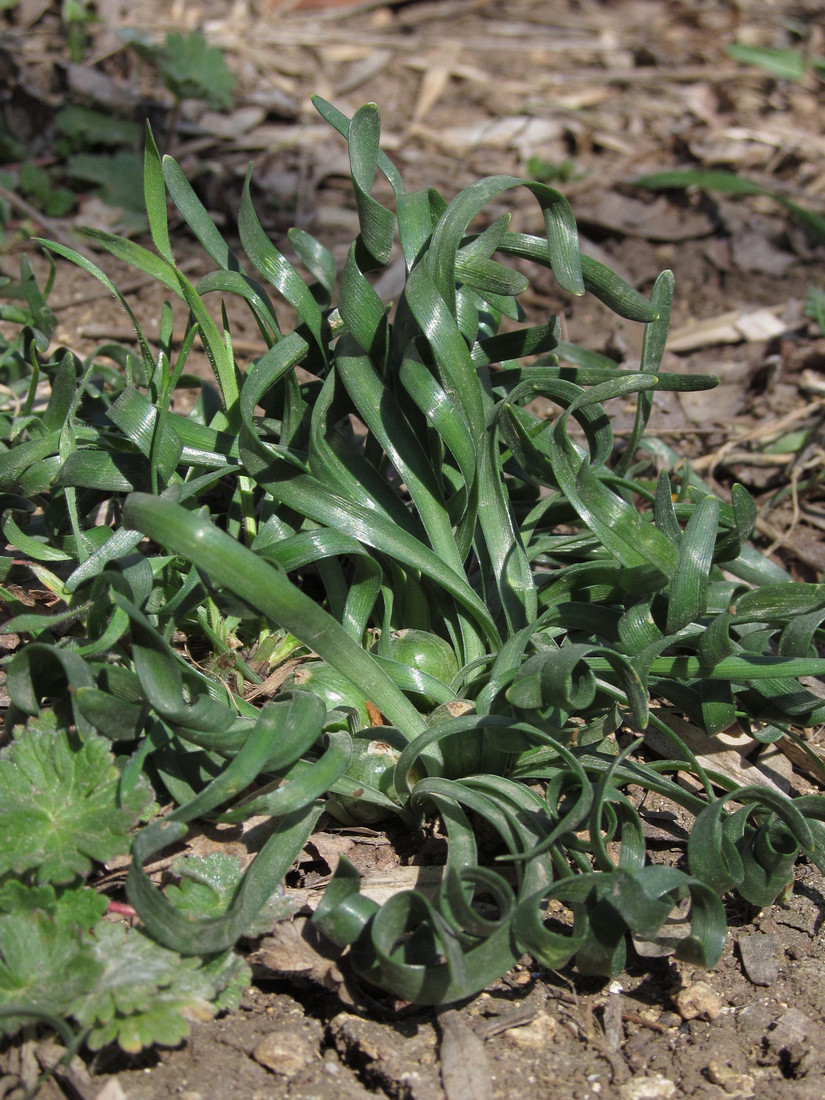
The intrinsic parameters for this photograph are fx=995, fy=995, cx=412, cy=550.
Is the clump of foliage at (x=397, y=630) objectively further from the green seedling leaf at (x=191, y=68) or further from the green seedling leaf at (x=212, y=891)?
the green seedling leaf at (x=191, y=68)

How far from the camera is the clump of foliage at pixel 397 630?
1.47 m

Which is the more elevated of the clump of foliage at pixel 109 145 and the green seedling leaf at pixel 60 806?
the clump of foliage at pixel 109 145

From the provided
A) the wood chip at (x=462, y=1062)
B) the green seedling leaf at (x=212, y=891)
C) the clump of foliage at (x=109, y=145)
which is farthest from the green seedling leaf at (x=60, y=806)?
the clump of foliage at (x=109, y=145)

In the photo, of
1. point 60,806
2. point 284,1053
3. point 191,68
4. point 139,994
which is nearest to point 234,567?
point 60,806

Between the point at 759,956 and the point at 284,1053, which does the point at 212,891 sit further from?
the point at 759,956

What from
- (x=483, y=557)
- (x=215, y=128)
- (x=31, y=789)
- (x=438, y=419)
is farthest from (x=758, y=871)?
(x=215, y=128)

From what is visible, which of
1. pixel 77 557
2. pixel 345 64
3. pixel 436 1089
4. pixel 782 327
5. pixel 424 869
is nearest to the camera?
pixel 436 1089

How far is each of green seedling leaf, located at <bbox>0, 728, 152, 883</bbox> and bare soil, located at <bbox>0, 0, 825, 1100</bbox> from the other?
0.87 ft

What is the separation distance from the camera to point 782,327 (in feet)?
11.9

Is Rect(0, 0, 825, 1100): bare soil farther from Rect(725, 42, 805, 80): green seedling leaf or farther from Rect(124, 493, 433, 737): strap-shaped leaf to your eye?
Rect(124, 493, 433, 737): strap-shaped leaf

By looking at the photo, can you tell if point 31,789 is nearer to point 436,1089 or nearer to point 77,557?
point 77,557

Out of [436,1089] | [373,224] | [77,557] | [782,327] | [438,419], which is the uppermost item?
[373,224]

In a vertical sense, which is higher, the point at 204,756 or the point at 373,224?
the point at 373,224

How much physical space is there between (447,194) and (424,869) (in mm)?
3363
